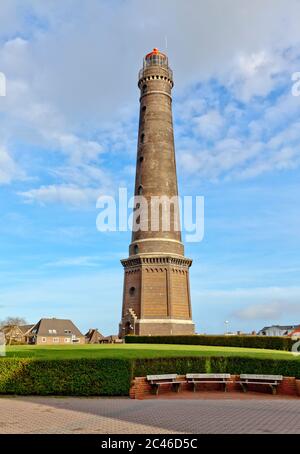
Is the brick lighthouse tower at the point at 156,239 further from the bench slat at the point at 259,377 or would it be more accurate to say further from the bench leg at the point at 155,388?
the bench leg at the point at 155,388

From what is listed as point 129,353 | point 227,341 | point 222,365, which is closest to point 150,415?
point 129,353

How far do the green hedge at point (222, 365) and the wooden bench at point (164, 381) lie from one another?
51cm

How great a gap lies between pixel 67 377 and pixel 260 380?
750 centimetres

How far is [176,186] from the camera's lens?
51875mm

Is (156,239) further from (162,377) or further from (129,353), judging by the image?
(162,377)

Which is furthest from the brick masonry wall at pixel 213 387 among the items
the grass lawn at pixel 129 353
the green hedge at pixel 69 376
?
the grass lawn at pixel 129 353

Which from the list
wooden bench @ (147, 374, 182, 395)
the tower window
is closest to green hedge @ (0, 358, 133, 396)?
wooden bench @ (147, 374, 182, 395)

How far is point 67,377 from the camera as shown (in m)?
16.4

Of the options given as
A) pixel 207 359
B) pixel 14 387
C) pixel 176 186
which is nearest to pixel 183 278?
pixel 176 186

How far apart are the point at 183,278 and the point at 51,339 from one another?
4569cm

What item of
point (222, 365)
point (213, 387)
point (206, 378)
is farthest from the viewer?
point (222, 365)

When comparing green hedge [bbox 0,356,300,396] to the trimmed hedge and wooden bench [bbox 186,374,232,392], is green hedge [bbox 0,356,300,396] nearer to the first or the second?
wooden bench [bbox 186,374,232,392]

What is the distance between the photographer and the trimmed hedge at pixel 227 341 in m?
35.9
